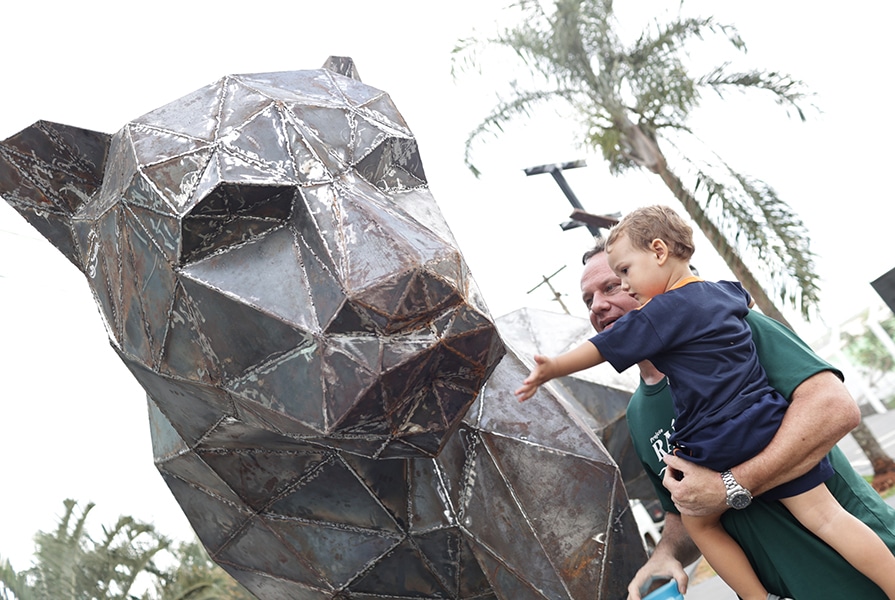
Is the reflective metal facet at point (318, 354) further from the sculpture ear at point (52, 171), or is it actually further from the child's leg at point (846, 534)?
the child's leg at point (846, 534)

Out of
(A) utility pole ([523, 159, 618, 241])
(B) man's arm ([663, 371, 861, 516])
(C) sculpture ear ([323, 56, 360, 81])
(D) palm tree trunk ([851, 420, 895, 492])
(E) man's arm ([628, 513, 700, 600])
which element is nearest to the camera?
(B) man's arm ([663, 371, 861, 516])

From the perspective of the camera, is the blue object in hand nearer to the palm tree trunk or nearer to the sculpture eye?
the sculpture eye

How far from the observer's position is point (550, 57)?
11414 millimetres

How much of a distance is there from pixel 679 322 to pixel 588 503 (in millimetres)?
946

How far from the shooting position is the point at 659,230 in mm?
2273

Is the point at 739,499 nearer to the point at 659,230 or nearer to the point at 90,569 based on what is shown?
the point at 659,230

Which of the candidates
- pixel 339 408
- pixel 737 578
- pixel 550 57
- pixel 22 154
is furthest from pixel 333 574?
pixel 550 57

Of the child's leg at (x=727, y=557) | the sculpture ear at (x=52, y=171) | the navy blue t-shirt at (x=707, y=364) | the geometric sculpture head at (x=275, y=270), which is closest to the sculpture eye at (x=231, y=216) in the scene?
the geometric sculpture head at (x=275, y=270)

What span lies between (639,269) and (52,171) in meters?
1.77

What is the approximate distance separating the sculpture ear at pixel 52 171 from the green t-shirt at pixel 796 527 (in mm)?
1993

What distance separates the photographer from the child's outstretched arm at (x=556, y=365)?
2076 millimetres

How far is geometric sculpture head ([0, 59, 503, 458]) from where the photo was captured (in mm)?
1868

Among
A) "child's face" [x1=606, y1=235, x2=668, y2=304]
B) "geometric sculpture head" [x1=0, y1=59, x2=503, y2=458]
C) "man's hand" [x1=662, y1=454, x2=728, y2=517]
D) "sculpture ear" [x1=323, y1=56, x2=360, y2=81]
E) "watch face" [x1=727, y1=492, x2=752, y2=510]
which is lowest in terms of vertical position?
"watch face" [x1=727, y1=492, x2=752, y2=510]

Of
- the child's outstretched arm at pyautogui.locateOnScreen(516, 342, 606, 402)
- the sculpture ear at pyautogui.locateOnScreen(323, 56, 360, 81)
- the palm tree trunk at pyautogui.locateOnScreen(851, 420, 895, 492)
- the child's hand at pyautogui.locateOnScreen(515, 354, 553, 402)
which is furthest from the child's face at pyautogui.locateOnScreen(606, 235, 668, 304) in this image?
the palm tree trunk at pyautogui.locateOnScreen(851, 420, 895, 492)
